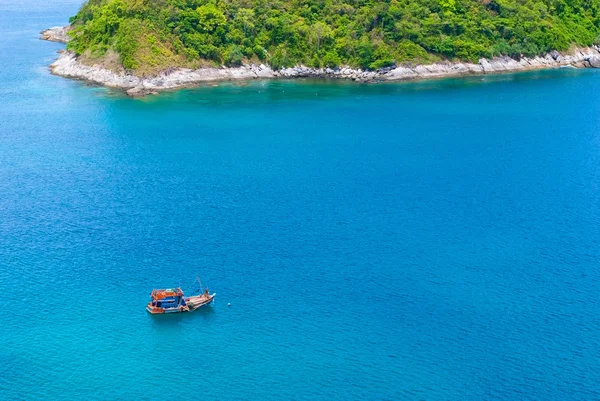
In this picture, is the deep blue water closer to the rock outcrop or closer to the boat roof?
the boat roof

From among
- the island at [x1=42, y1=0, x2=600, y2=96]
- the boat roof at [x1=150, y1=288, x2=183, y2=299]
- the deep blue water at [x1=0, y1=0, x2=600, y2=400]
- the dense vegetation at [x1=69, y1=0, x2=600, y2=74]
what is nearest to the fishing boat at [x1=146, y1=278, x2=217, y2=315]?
the boat roof at [x1=150, y1=288, x2=183, y2=299]

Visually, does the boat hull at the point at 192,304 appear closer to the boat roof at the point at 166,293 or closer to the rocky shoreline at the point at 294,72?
the boat roof at the point at 166,293

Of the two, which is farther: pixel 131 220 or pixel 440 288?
pixel 131 220

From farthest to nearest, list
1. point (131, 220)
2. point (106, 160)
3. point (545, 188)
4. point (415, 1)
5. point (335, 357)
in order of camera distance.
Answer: point (415, 1) → point (106, 160) → point (545, 188) → point (131, 220) → point (335, 357)

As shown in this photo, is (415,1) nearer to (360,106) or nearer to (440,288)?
(360,106)

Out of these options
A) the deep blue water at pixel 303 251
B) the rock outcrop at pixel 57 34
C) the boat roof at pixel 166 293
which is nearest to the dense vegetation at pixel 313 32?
the deep blue water at pixel 303 251

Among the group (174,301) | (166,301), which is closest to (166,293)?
(166,301)

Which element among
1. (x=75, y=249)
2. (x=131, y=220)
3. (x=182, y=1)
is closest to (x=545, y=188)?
(x=131, y=220)
